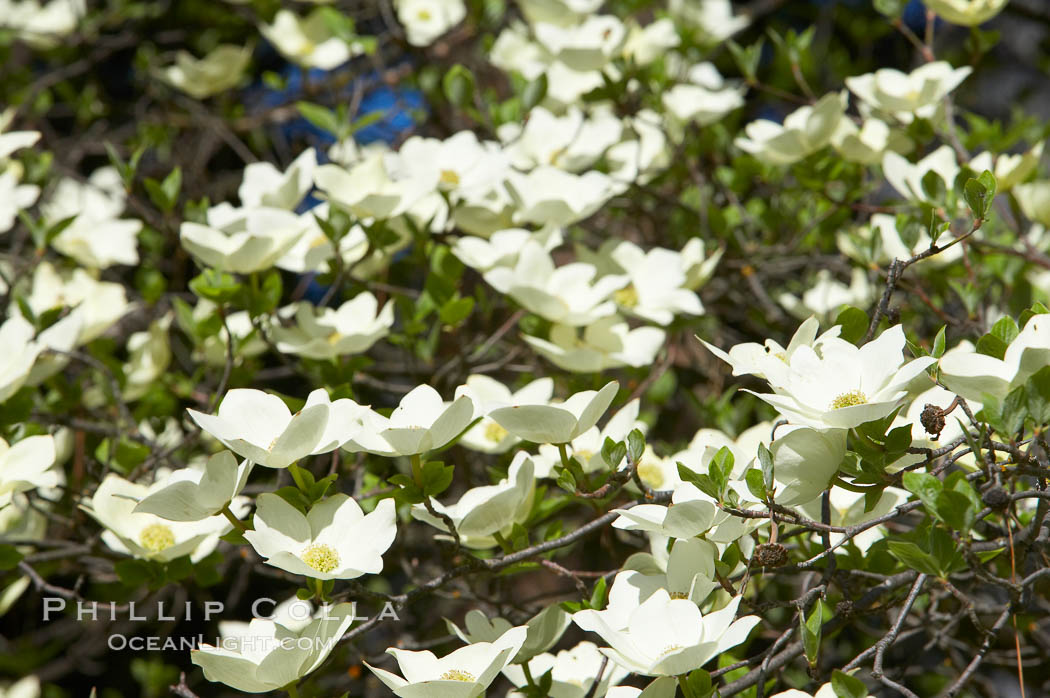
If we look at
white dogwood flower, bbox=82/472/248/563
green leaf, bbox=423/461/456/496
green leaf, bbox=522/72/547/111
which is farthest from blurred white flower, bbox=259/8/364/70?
green leaf, bbox=423/461/456/496

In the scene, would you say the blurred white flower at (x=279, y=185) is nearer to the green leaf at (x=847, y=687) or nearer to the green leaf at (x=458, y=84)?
the green leaf at (x=458, y=84)

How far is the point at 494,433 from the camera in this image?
3.49ft

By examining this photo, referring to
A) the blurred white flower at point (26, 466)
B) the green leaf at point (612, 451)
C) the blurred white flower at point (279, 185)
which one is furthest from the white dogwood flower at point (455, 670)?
the blurred white flower at point (279, 185)

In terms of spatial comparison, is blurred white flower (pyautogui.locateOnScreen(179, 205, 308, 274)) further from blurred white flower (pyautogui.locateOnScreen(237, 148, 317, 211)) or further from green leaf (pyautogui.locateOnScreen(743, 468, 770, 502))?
green leaf (pyautogui.locateOnScreen(743, 468, 770, 502))

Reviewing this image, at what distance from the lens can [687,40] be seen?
→ 5.16ft

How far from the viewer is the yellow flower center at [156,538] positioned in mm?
930

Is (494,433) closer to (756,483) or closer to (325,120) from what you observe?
(756,483)

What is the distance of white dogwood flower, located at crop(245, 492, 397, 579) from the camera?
2.51 feet

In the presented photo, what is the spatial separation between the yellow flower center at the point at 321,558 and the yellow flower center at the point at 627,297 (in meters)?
0.54

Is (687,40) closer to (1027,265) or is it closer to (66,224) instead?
(1027,265)

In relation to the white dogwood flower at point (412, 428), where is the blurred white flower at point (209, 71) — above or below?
below

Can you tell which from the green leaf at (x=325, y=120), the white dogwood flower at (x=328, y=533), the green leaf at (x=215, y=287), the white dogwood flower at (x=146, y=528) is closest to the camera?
the white dogwood flower at (x=328, y=533)

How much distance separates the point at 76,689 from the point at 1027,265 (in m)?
2.22

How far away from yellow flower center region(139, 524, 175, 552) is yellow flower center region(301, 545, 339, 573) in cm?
22
